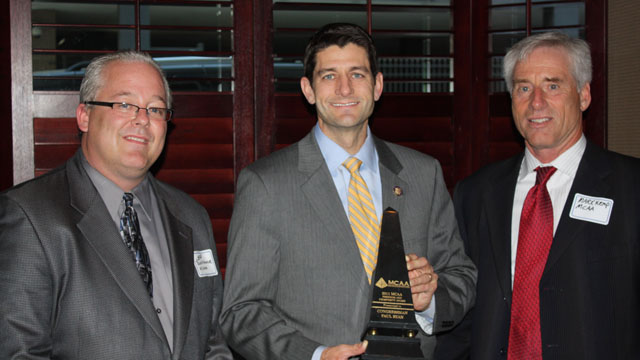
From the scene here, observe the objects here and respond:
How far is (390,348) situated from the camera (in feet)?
6.27

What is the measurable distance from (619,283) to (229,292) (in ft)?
4.83

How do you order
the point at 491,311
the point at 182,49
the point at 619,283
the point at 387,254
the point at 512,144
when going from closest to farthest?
the point at 387,254
the point at 619,283
the point at 491,311
the point at 182,49
the point at 512,144

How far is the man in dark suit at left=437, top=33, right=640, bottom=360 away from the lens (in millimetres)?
2275

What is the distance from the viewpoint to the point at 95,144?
217 centimetres

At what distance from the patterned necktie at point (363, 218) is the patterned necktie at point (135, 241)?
75cm

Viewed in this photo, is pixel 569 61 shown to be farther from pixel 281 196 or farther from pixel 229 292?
pixel 229 292

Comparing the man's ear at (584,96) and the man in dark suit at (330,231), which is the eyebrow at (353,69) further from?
the man's ear at (584,96)

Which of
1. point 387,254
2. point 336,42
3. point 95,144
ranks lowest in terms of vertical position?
point 387,254

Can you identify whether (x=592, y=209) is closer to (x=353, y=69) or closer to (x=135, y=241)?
(x=353, y=69)

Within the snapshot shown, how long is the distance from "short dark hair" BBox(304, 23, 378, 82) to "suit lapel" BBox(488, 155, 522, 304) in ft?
2.63

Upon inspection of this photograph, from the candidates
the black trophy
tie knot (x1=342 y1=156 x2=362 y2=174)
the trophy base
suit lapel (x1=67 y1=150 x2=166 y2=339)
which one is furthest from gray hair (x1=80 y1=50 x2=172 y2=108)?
the trophy base

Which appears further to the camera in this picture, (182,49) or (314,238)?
(182,49)

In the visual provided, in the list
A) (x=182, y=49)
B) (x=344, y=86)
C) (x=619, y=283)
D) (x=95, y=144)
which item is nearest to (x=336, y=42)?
(x=344, y=86)

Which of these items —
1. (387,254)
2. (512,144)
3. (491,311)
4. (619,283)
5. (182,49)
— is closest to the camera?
(387,254)
